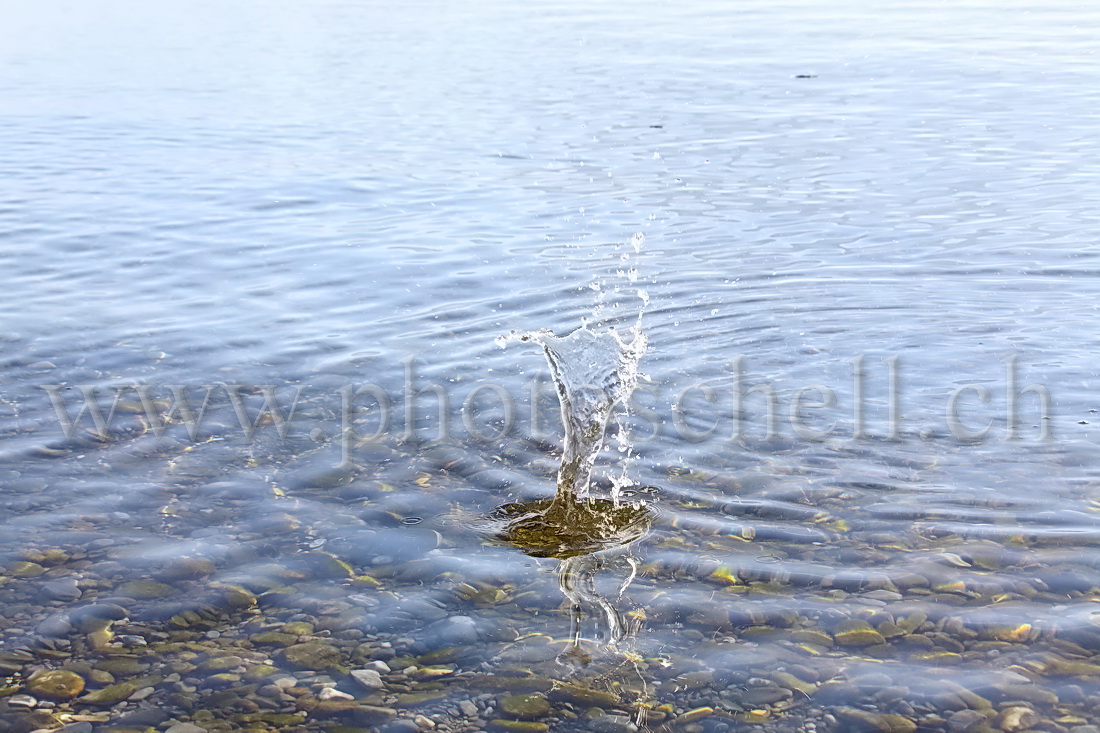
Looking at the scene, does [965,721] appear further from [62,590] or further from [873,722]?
[62,590]

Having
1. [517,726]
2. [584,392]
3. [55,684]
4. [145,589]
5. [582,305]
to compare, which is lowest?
[517,726]

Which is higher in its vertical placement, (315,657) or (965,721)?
(315,657)

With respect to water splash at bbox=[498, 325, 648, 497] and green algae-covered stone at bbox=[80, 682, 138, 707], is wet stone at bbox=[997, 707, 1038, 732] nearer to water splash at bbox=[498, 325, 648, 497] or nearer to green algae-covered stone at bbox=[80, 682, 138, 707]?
water splash at bbox=[498, 325, 648, 497]

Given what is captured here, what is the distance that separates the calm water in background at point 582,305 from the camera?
5344 millimetres

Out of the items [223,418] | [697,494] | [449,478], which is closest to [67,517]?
[223,418]

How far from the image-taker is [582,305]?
9.33 meters

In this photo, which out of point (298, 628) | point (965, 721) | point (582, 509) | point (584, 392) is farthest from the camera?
point (584, 392)

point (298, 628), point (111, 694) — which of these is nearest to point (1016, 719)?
point (298, 628)

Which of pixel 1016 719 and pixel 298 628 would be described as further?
pixel 298 628

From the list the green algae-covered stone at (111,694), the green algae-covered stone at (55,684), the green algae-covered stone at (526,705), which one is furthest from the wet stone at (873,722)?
the green algae-covered stone at (55,684)

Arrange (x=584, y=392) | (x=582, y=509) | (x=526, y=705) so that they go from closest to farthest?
(x=526, y=705), (x=582, y=509), (x=584, y=392)

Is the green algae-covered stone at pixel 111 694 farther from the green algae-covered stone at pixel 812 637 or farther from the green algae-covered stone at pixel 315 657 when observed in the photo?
the green algae-covered stone at pixel 812 637

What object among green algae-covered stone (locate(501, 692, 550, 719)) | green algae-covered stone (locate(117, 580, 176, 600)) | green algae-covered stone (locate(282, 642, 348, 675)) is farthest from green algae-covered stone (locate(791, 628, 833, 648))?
green algae-covered stone (locate(117, 580, 176, 600))

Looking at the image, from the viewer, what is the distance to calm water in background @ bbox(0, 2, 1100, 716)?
534 cm
